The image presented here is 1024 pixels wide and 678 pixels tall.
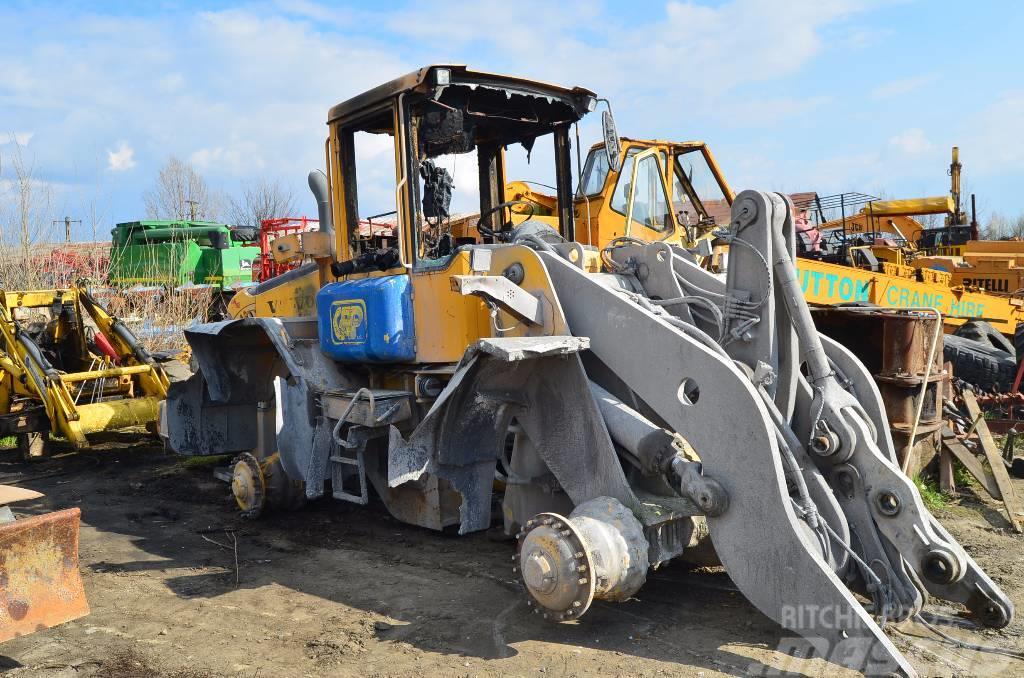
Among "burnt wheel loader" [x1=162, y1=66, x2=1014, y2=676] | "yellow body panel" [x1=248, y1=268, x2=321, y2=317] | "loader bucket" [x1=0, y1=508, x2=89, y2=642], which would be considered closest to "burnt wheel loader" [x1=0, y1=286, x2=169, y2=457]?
"yellow body panel" [x1=248, y1=268, x2=321, y2=317]

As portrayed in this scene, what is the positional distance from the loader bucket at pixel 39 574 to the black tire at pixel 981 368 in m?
9.19

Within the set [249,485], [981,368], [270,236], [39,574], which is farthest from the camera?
[270,236]

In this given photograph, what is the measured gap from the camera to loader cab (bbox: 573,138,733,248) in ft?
32.9

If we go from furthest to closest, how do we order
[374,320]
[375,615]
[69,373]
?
A: 1. [69,373]
2. [374,320]
3. [375,615]

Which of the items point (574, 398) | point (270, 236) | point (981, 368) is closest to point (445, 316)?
point (574, 398)

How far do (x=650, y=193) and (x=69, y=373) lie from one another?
6848 millimetres

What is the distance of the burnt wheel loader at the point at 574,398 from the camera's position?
364 cm

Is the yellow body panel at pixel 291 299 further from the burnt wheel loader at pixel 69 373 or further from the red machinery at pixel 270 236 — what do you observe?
the red machinery at pixel 270 236

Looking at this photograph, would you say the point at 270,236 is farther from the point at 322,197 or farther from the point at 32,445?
the point at 322,197

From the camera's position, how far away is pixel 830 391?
4.05m

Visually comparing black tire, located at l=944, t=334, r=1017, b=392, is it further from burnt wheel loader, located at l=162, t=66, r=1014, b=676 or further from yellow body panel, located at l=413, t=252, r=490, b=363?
yellow body panel, located at l=413, t=252, r=490, b=363

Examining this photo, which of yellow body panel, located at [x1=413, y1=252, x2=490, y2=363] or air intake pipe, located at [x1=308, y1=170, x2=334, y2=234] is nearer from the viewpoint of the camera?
yellow body panel, located at [x1=413, y1=252, x2=490, y2=363]

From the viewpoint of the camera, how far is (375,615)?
14.0ft

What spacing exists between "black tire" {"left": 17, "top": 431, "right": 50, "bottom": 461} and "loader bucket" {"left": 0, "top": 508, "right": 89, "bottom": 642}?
220 inches
